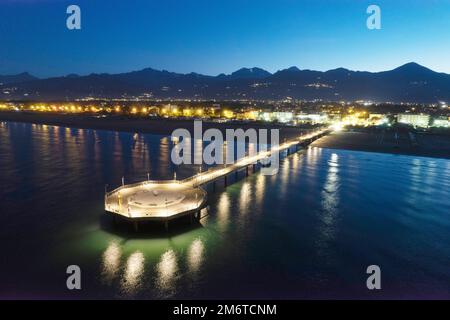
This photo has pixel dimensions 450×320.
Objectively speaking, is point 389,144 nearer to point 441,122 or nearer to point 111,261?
point 441,122

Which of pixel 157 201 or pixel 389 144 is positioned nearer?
pixel 157 201

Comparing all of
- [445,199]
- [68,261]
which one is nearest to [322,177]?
[445,199]

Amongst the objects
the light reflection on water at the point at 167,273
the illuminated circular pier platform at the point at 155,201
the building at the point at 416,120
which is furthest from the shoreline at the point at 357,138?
the light reflection on water at the point at 167,273

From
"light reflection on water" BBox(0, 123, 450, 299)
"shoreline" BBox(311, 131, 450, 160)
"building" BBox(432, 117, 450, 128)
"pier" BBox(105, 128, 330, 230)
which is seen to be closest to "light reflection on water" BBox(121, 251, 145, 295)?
"light reflection on water" BBox(0, 123, 450, 299)

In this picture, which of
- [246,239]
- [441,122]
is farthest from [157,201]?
[441,122]

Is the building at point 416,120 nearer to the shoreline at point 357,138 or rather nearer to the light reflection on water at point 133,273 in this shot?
the shoreline at point 357,138
